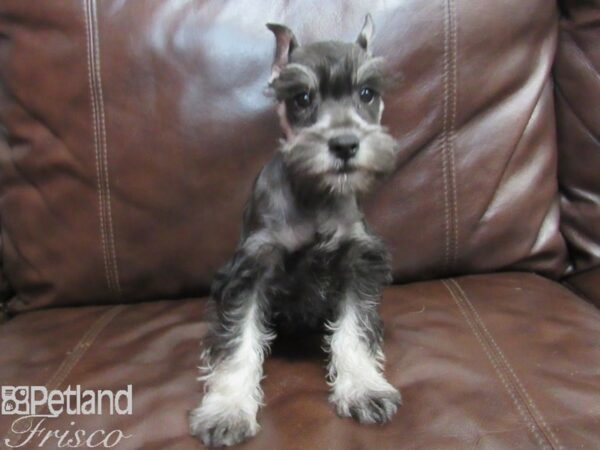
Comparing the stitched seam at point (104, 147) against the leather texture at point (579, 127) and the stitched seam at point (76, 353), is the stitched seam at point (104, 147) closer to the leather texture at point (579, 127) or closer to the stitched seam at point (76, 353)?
the stitched seam at point (76, 353)

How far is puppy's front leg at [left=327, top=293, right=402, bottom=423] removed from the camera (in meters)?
1.20

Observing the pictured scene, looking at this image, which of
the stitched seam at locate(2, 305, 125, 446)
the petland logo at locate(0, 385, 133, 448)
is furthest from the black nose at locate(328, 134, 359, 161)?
the stitched seam at locate(2, 305, 125, 446)

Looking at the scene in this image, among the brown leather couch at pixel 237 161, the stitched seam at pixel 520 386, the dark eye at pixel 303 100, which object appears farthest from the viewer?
the brown leather couch at pixel 237 161

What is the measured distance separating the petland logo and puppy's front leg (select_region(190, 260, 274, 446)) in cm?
16

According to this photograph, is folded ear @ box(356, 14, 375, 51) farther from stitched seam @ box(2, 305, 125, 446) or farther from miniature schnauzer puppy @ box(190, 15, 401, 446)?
stitched seam @ box(2, 305, 125, 446)

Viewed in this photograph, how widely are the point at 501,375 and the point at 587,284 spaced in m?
0.59

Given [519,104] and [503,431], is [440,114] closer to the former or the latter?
[519,104]

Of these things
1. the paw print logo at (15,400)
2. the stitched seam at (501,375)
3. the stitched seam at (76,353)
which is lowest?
the stitched seam at (76,353)

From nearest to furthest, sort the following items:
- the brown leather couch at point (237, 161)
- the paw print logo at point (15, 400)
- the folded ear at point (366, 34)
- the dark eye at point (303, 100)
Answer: the paw print logo at point (15, 400)
the dark eye at point (303, 100)
the folded ear at point (366, 34)
the brown leather couch at point (237, 161)

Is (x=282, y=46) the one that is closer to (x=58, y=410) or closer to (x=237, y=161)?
(x=237, y=161)

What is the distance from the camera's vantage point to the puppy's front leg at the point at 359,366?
120 centimetres

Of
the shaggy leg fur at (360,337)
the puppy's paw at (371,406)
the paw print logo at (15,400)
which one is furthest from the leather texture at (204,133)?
the puppy's paw at (371,406)

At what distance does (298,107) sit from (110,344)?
750mm

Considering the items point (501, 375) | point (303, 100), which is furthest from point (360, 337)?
point (303, 100)
